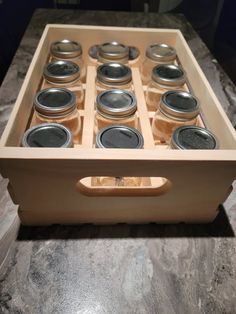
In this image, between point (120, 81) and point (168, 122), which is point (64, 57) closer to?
point (120, 81)

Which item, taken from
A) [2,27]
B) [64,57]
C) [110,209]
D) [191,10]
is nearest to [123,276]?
[110,209]

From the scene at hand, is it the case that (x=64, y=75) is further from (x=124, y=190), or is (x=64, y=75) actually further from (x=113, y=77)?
(x=124, y=190)

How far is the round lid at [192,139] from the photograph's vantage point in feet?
1.50

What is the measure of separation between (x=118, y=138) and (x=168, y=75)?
0.27 metres

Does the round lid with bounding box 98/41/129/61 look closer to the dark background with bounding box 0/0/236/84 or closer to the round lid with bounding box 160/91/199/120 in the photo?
the round lid with bounding box 160/91/199/120

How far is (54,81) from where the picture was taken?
0.63 metres

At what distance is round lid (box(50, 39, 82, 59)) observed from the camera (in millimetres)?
716

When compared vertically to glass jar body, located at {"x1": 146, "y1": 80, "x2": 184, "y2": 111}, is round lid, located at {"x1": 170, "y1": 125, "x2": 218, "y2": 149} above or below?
above

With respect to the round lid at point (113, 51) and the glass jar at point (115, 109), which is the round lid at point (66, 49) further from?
the glass jar at point (115, 109)

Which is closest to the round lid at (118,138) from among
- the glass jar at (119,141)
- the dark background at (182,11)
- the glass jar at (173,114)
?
the glass jar at (119,141)

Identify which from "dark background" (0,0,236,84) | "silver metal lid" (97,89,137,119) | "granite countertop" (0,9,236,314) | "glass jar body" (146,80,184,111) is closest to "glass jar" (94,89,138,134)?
"silver metal lid" (97,89,137,119)

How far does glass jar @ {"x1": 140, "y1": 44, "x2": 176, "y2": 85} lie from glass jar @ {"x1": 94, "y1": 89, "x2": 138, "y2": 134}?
0.20 metres

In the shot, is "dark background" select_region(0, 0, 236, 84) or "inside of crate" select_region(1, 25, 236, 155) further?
"dark background" select_region(0, 0, 236, 84)

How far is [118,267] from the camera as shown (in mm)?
429
